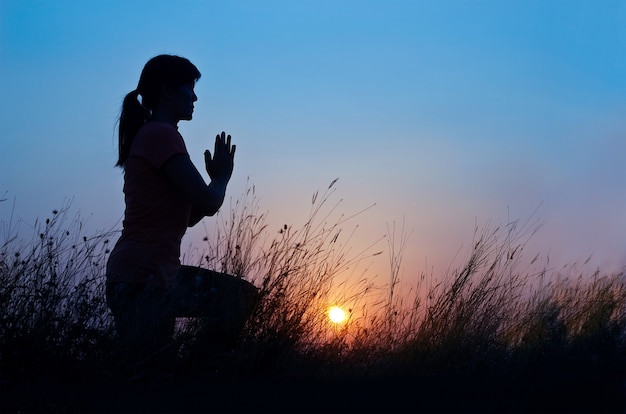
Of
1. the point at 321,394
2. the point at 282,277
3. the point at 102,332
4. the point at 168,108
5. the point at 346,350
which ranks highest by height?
the point at 168,108

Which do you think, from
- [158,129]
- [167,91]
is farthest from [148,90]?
[158,129]

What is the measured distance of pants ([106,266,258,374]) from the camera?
414cm

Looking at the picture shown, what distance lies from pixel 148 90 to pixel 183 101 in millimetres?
223

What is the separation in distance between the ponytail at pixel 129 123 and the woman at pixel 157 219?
0.09 meters

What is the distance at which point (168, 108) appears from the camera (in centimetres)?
436

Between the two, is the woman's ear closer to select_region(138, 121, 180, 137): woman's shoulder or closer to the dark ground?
select_region(138, 121, 180, 137): woman's shoulder

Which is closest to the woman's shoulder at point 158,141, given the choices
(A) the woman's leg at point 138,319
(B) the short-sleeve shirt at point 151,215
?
(B) the short-sleeve shirt at point 151,215

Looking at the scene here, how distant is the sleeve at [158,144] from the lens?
4070mm

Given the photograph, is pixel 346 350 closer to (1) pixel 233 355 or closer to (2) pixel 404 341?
(2) pixel 404 341

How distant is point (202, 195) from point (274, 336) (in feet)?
3.82

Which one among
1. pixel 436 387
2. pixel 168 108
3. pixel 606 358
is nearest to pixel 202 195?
pixel 168 108

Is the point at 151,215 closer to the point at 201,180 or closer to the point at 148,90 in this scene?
the point at 201,180

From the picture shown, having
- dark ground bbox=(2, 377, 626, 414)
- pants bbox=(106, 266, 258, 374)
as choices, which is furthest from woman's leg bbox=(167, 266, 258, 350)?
dark ground bbox=(2, 377, 626, 414)

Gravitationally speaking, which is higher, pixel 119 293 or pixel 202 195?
pixel 202 195
